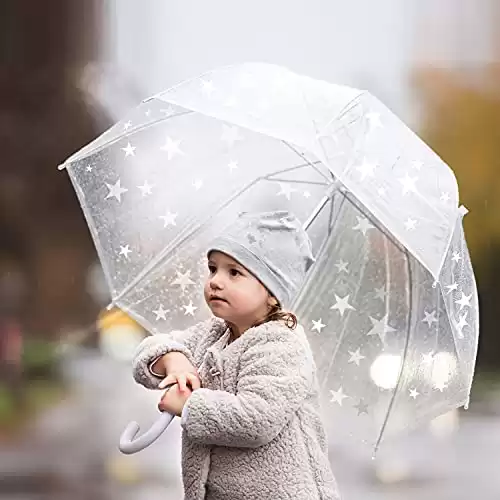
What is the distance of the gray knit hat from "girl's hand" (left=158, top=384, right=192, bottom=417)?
140 millimetres

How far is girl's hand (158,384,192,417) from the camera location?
105cm

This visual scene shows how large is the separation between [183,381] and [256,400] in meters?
0.08

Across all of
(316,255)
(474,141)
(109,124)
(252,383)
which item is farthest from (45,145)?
(252,383)

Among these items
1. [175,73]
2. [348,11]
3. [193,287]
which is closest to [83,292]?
[175,73]

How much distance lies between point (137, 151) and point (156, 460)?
68.9 inches

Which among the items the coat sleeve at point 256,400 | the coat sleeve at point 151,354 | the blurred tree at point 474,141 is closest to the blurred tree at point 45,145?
the blurred tree at point 474,141

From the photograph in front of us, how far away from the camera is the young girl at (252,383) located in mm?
1031

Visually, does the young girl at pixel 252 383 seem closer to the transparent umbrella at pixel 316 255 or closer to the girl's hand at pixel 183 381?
the girl's hand at pixel 183 381

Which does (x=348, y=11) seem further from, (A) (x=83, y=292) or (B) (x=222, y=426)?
(B) (x=222, y=426)

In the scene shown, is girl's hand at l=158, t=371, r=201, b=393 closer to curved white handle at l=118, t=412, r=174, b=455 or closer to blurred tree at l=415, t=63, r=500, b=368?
curved white handle at l=118, t=412, r=174, b=455

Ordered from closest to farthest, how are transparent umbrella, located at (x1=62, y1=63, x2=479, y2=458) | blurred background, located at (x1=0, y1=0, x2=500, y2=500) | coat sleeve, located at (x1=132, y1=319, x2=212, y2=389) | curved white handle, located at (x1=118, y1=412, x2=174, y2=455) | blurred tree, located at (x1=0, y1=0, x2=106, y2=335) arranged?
curved white handle, located at (x1=118, y1=412, x2=174, y2=455)
coat sleeve, located at (x1=132, y1=319, x2=212, y2=389)
transparent umbrella, located at (x1=62, y1=63, x2=479, y2=458)
blurred background, located at (x1=0, y1=0, x2=500, y2=500)
blurred tree, located at (x1=0, y1=0, x2=106, y2=335)

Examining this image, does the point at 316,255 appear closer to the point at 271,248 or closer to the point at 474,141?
the point at 271,248

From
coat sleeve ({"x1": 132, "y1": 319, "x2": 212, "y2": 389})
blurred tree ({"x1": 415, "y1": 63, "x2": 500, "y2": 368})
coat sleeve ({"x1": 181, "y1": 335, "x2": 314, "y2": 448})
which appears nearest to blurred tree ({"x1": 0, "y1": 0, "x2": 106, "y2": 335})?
blurred tree ({"x1": 415, "y1": 63, "x2": 500, "y2": 368})

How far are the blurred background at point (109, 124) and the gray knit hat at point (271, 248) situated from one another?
71.6 inches
